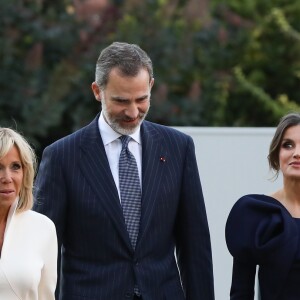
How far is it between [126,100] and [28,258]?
821mm

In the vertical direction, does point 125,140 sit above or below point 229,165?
above

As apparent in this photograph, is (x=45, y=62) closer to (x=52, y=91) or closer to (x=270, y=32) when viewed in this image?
(x=52, y=91)

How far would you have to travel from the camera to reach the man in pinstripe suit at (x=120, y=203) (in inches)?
223

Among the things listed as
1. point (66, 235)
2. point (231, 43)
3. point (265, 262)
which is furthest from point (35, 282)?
point (231, 43)

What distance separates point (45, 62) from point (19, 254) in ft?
27.0

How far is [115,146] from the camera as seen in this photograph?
19.1ft

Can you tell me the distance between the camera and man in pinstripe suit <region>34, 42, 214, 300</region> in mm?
5676

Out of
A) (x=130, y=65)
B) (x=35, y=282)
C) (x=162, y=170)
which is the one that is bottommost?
(x=35, y=282)

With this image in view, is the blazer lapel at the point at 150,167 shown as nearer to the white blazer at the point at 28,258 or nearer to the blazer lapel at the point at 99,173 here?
the blazer lapel at the point at 99,173

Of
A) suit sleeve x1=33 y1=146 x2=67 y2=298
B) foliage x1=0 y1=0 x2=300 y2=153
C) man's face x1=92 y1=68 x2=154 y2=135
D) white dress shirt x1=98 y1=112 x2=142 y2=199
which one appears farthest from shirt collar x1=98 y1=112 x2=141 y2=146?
foliage x1=0 y1=0 x2=300 y2=153

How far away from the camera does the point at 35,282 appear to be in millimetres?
5188

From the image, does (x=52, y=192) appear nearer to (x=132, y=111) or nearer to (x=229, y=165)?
(x=132, y=111)

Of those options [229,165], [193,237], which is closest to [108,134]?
[193,237]

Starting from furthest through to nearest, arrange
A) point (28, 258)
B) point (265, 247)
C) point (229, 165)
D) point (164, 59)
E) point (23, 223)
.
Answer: point (164, 59), point (229, 165), point (265, 247), point (23, 223), point (28, 258)
